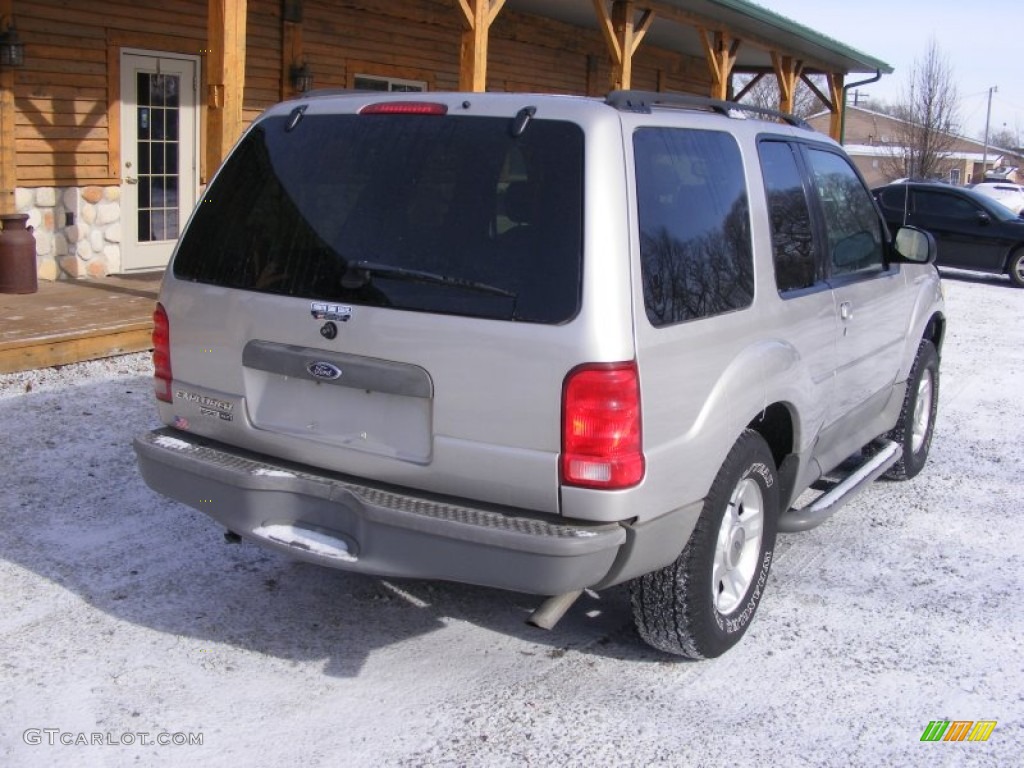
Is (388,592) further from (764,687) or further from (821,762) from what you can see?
(821,762)

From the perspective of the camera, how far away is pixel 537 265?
10.4 ft

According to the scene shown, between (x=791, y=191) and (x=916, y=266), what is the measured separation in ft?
5.84

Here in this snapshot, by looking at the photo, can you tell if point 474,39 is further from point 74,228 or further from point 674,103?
point 674,103

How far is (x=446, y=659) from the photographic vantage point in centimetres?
389

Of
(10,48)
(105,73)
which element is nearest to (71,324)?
(10,48)

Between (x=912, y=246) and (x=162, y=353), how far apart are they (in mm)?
3558

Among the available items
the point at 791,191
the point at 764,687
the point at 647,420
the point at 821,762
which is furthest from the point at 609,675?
the point at 791,191

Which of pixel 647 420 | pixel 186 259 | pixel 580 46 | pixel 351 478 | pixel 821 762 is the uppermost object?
pixel 580 46

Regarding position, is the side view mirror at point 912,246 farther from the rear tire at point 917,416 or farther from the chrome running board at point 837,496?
the chrome running board at point 837,496

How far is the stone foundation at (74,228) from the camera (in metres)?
10.2

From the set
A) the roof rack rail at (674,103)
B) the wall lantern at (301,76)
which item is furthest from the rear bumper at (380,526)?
the wall lantern at (301,76)

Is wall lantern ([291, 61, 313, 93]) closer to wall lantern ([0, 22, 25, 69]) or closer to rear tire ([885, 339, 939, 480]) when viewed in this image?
wall lantern ([0, 22, 25, 69])

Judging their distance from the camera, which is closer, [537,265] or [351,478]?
[537,265]

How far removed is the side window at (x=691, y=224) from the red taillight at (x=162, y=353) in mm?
1752
